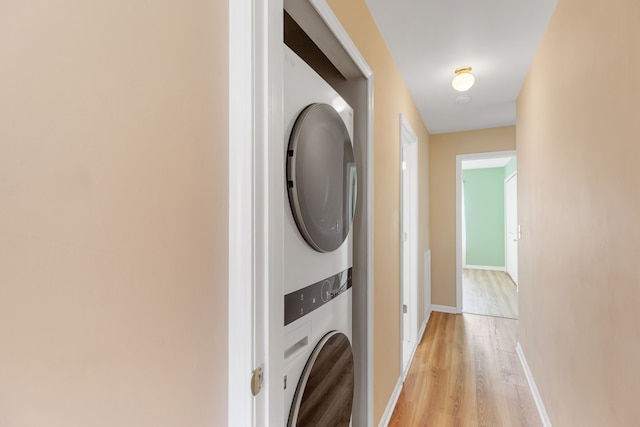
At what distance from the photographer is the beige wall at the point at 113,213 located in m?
0.35

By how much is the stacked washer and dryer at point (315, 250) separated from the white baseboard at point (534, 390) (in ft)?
4.77

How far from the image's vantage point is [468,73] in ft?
7.50

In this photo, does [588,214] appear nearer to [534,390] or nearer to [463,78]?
[463,78]

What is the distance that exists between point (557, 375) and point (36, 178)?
226 centimetres

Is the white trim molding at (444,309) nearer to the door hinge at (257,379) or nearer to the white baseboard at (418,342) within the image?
the white baseboard at (418,342)

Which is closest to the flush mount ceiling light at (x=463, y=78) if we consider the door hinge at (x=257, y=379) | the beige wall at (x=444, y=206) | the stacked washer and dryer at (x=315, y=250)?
the stacked washer and dryer at (x=315, y=250)

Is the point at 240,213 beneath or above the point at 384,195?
beneath

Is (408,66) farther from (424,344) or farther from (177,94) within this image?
(424,344)

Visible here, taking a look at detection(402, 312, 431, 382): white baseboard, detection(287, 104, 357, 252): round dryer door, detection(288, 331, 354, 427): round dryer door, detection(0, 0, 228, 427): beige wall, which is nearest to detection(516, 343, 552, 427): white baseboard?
detection(402, 312, 431, 382): white baseboard

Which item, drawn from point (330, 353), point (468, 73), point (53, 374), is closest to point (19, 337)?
point (53, 374)

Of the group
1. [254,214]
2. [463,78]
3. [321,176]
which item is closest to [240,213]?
[254,214]

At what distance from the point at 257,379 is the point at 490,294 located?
5.20m

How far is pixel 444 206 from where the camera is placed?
4.02 meters

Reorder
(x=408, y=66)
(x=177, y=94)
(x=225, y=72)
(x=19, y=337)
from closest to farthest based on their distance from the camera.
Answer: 1. (x=19, y=337)
2. (x=177, y=94)
3. (x=225, y=72)
4. (x=408, y=66)
